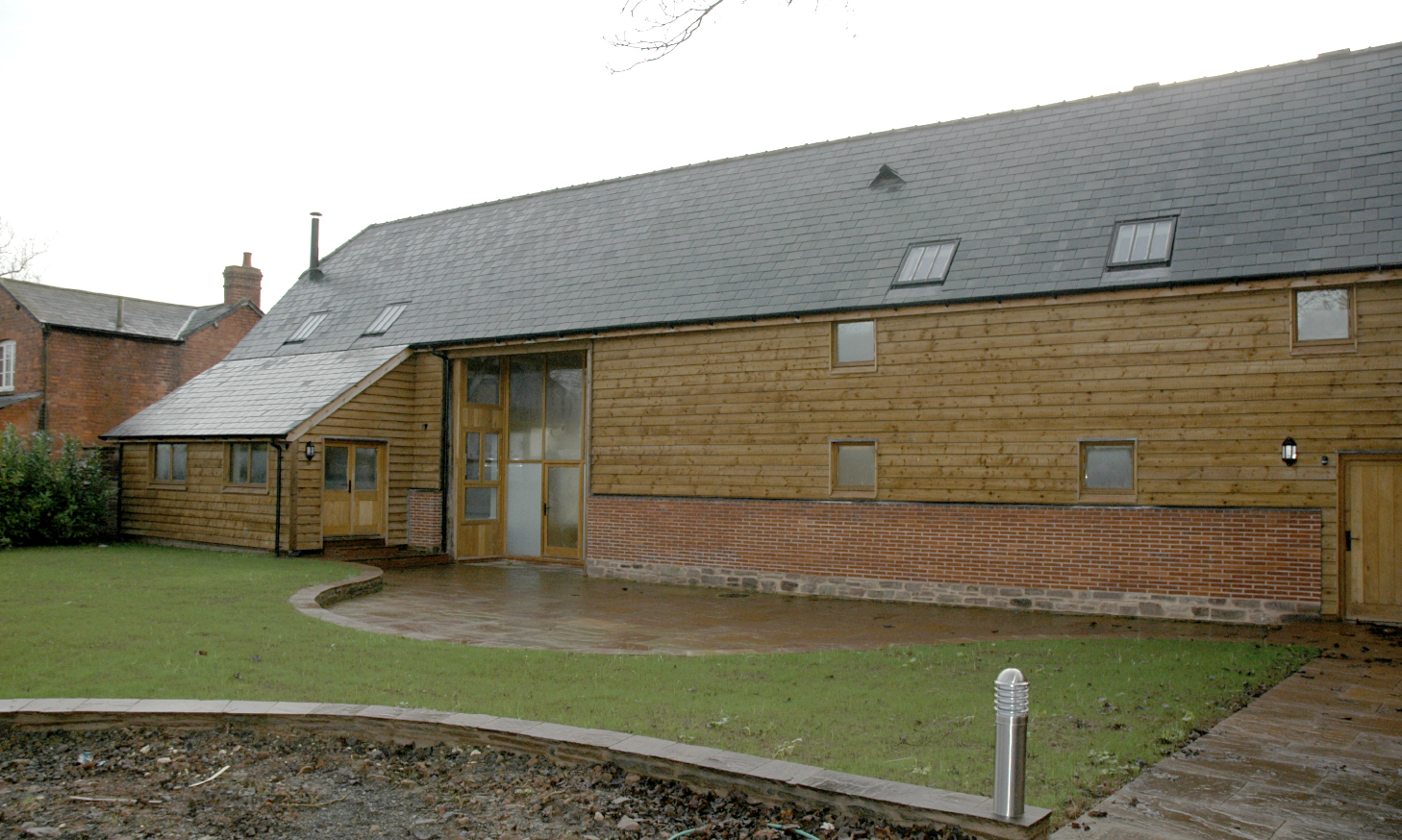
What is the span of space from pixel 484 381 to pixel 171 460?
6.91 m

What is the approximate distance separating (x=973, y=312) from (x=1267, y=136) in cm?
473

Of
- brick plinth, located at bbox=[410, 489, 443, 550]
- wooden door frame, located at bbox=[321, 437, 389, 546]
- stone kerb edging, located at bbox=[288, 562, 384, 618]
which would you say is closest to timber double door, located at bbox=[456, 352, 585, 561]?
brick plinth, located at bbox=[410, 489, 443, 550]

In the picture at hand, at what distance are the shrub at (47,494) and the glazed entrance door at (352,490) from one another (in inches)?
240

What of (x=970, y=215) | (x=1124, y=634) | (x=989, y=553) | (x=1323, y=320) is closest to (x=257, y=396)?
(x=970, y=215)

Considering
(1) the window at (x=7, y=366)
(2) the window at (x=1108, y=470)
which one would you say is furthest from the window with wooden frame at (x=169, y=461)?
(2) the window at (x=1108, y=470)

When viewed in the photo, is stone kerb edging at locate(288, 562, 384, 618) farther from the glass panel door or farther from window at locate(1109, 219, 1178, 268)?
window at locate(1109, 219, 1178, 268)

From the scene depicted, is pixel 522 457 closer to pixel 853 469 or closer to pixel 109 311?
pixel 853 469

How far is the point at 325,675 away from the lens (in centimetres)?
777

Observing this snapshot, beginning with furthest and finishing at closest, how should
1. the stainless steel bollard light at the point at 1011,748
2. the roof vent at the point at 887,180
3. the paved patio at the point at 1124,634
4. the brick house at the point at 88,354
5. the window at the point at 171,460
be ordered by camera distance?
the brick house at the point at 88,354
the window at the point at 171,460
the roof vent at the point at 887,180
the paved patio at the point at 1124,634
the stainless steel bollard light at the point at 1011,748

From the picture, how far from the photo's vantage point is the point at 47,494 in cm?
2020

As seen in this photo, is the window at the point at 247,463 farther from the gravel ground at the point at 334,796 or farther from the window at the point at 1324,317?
the window at the point at 1324,317

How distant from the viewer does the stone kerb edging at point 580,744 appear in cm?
474

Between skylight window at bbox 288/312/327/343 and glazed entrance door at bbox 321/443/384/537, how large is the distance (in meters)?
4.81

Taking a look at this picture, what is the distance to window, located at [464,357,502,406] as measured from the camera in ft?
65.4
